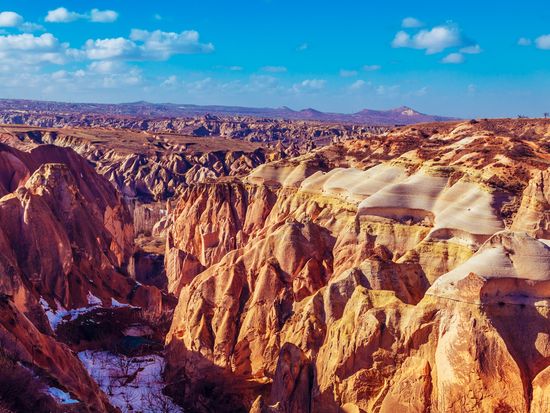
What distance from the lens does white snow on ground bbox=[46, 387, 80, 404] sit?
16.8 metres

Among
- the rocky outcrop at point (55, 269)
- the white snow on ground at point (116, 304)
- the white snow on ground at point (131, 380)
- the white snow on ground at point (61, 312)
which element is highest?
the rocky outcrop at point (55, 269)

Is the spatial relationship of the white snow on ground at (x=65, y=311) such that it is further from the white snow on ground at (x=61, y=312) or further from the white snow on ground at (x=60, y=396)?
the white snow on ground at (x=60, y=396)

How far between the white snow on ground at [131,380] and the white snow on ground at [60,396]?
394 inches

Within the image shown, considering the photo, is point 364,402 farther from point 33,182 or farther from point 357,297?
point 33,182

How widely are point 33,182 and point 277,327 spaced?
30906 mm

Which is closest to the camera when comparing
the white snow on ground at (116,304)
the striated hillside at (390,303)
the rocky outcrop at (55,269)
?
the striated hillside at (390,303)

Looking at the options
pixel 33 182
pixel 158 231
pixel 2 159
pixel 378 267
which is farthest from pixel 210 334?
pixel 158 231

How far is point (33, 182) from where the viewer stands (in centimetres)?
5194

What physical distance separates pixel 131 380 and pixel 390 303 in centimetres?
1395

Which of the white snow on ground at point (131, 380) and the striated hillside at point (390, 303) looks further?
the white snow on ground at point (131, 380)

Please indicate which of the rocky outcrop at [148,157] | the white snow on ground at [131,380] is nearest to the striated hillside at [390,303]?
the white snow on ground at [131,380]

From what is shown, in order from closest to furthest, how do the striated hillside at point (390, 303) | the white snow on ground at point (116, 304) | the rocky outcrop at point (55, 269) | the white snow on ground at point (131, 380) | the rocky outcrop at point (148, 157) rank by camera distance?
the striated hillside at point (390, 303) → the rocky outcrop at point (55, 269) → the white snow on ground at point (131, 380) → the white snow on ground at point (116, 304) → the rocky outcrop at point (148, 157)

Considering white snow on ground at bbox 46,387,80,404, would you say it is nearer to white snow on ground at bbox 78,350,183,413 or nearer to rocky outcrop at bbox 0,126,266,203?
white snow on ground at bbox 78,350,183,413

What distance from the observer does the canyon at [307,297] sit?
20.1m
